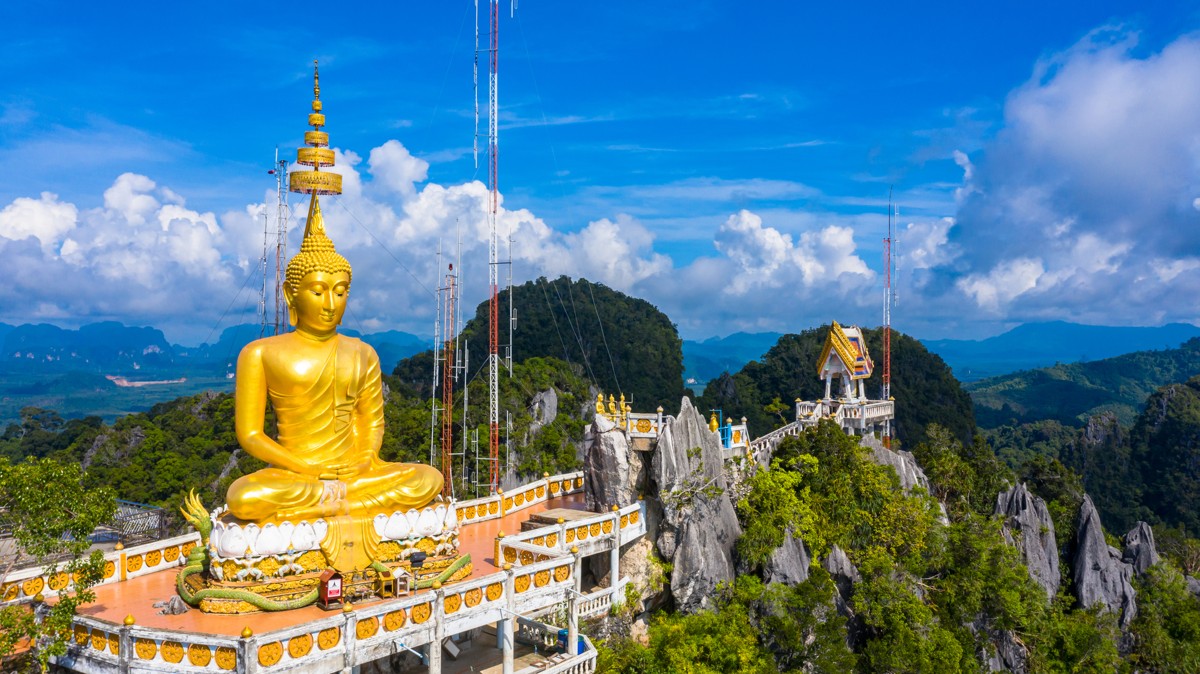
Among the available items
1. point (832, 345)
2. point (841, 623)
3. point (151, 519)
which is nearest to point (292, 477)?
point (841, 623)

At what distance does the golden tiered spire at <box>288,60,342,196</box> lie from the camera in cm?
1823

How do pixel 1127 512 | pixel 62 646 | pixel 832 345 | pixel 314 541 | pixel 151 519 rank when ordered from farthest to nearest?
pixel 1127 512
pixel 832 345
pixel 151 519
pixel 314 541
pixel 62 646

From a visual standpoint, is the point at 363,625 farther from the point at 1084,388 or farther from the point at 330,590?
the point at 1084,388

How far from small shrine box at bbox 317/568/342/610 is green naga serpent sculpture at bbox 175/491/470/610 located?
21 centimetres

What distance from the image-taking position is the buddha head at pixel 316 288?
16.7m

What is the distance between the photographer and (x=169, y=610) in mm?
14297

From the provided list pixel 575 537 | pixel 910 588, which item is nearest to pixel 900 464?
pixel 910 588

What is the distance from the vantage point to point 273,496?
50.0ft

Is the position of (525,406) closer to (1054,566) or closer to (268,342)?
(1054,566)

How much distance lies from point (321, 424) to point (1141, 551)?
2830 centimetres

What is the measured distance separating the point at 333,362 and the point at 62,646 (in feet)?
20.7

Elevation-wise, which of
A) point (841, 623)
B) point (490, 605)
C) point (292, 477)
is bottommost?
point (841, 623)

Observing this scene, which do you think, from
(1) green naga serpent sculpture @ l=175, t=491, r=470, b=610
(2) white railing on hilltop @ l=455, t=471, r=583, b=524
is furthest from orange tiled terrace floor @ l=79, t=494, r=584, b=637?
(2) white railing on hilltop @ l=455, t=471, r=583, b=524

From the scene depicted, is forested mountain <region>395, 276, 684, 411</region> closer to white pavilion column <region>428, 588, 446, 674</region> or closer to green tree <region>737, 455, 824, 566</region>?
green tree <region>737, 455, 824, 566</region>
